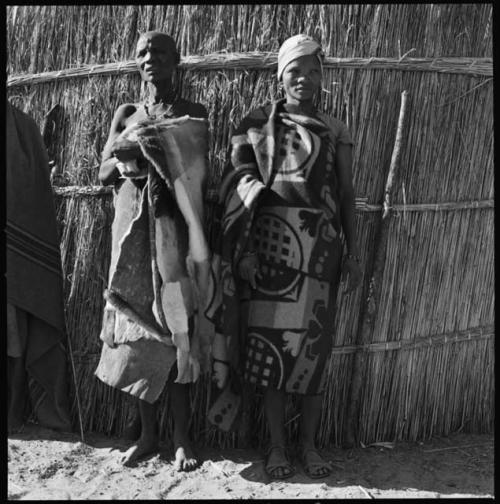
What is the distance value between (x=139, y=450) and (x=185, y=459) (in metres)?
0.23

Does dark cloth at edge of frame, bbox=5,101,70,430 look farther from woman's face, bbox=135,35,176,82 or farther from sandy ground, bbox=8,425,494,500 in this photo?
woman's face, bbox=135,35,176,82

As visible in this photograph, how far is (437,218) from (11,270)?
2217 mm

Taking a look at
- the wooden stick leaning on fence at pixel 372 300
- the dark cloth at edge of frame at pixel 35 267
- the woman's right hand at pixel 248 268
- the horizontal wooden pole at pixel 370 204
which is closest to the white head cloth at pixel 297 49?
the wooden stick leaning on fence at pixel 372 300

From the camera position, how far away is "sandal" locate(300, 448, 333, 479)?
2822mm

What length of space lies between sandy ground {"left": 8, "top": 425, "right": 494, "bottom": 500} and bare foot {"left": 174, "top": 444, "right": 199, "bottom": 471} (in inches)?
1.2

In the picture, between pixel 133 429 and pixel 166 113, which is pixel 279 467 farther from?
pixel 166 113

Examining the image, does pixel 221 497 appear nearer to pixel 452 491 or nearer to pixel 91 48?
pixel 452 491

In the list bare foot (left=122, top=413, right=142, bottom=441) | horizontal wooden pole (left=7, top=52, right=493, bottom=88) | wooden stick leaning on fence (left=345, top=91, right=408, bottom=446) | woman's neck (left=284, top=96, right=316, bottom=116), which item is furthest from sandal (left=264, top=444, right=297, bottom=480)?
horizontal wooden pole (left=7, top=52, right=493, bottom=88)

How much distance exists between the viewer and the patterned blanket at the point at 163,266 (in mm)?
2734

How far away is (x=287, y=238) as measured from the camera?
2791mm

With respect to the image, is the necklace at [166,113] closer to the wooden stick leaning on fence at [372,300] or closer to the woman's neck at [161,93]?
the woman's neck at [161,93]

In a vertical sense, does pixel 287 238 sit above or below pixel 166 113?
below

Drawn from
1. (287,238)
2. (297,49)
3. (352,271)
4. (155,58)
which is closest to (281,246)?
(287,238)

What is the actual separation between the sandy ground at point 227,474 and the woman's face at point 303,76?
1.75m
